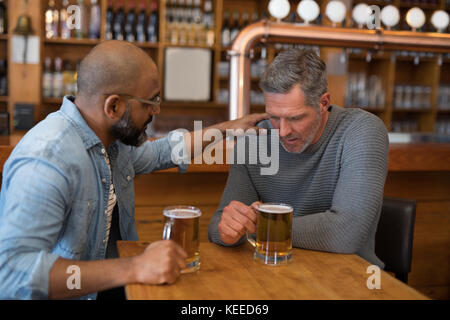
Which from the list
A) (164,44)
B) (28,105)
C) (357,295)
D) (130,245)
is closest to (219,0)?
(164,44)

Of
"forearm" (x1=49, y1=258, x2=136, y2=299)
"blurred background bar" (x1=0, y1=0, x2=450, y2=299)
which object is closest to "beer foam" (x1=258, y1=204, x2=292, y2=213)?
"forearm" (x1=49, y1=258, x2=136, y2=299)

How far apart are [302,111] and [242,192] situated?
314 mm

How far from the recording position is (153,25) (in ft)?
14.0

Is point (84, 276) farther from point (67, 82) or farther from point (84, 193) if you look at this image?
point (67, 82)

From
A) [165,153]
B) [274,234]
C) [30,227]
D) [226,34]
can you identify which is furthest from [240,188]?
[226,34]

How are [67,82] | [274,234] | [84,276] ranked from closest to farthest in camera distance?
[84,276] → [274,234] → [67,82]

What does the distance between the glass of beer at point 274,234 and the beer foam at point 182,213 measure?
145 millimetres

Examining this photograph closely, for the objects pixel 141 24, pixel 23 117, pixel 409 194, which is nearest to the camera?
pixel 409 194

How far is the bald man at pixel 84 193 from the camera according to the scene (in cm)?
93

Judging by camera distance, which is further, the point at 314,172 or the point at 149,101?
the point at 314,172

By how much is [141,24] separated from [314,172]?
10.7 feet

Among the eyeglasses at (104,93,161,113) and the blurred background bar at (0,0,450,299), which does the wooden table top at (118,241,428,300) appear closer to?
the eyeglasses at (104,93,161,113)

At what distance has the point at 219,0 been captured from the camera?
4.32 m

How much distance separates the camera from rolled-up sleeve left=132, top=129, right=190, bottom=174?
5.36 ft
